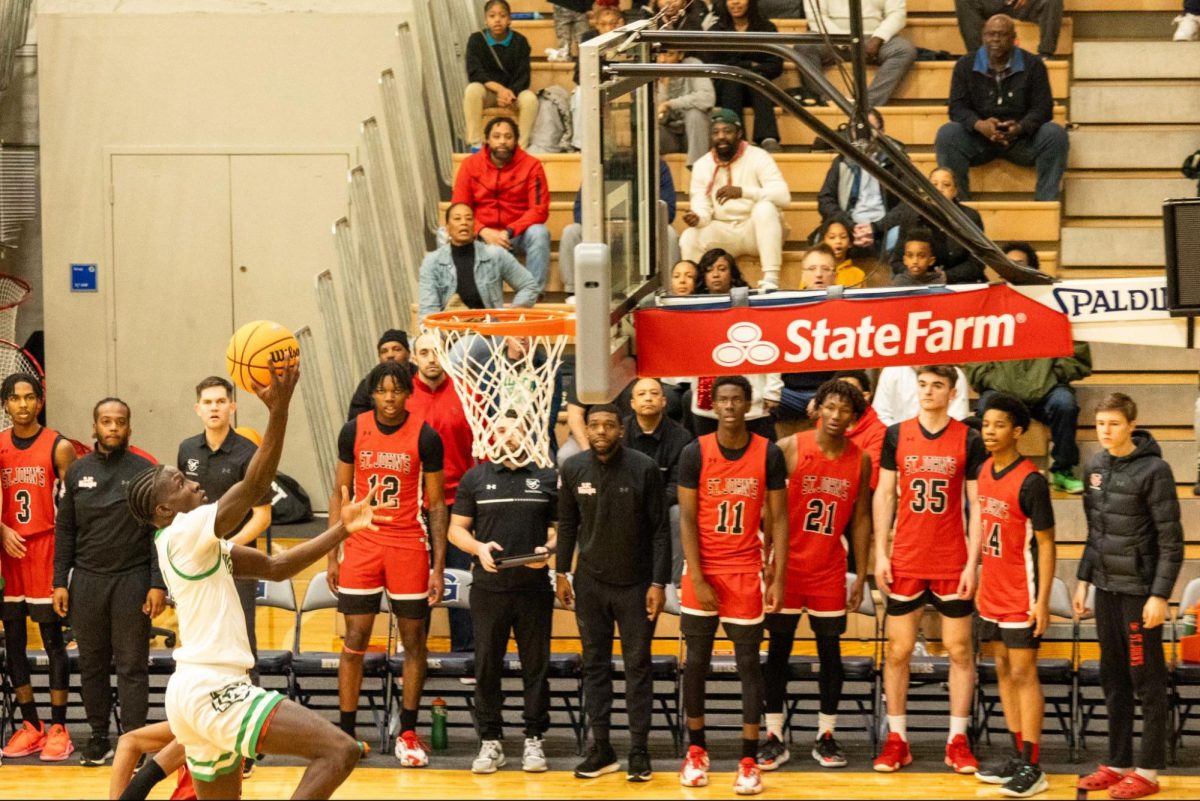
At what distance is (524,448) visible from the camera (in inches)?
364

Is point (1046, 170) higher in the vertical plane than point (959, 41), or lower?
lower

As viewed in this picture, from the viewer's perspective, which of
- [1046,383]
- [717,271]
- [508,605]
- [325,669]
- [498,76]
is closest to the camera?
[508,605]

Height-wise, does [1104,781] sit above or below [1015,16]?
below

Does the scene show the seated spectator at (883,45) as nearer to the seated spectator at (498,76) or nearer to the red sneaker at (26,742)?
the seated spectator at (498,76)

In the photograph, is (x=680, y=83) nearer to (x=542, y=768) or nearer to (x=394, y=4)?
(x=394, y=4)

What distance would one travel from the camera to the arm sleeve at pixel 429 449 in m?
9.29

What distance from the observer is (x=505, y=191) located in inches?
473

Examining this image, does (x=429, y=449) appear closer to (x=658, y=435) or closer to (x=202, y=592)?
(x=658, y=435)

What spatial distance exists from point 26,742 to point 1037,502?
570 cm

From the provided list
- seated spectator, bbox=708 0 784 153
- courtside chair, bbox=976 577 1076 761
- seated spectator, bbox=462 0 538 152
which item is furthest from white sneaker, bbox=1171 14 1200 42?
courtside chair, bbox=976 577 1076 761

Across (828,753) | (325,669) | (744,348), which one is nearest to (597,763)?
(828,753)

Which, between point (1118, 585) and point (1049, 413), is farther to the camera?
point (1049, 413)

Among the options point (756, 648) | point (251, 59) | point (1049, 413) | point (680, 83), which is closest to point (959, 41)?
point (680, 83)

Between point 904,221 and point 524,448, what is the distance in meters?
3.71
